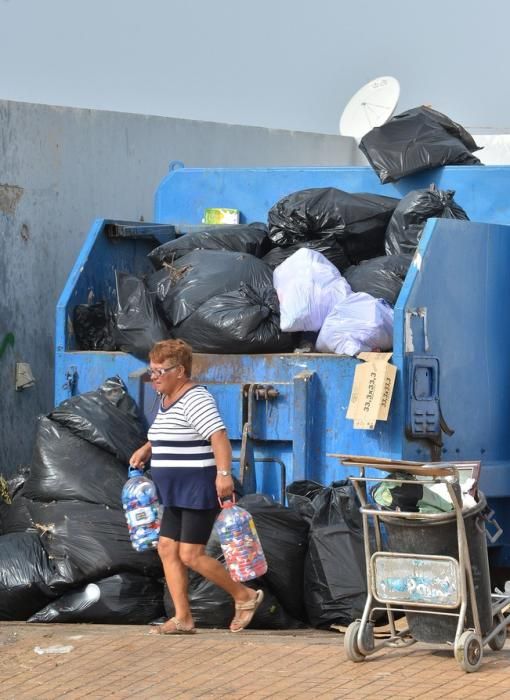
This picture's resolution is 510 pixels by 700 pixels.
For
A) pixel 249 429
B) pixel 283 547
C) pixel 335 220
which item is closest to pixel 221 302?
pixel 249 429

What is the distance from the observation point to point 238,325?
6.74 meters

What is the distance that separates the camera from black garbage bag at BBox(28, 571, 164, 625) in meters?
6.06

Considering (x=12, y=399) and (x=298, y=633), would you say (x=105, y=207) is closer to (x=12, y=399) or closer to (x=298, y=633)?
(x=12, y=399)

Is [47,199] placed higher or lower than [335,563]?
higher

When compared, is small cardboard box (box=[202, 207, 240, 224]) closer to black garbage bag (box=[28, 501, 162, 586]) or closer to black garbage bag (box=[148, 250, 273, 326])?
black garbage bag (box=[148, 250, 273, 326])

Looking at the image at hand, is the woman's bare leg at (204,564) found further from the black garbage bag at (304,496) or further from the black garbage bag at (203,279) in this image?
the black garbage bag at (203,279)

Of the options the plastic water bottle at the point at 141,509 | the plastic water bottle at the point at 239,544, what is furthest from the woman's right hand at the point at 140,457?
the plastic water bottle at the point at 239,544

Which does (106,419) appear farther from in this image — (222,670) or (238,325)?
(222,670)

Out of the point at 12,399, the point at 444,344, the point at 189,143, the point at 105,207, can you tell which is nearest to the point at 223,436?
the point at 444,344

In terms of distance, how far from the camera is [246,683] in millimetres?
4754

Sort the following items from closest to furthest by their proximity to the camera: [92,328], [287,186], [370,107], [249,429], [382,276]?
[249,429]
[382,276]
[92,328]
[287,186]
[370,107]

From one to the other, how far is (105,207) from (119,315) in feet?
7.48

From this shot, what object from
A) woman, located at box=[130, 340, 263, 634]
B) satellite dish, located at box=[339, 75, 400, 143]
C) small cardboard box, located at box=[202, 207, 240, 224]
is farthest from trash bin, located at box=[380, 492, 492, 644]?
satellite dish, located at box=[339, 75, 400, 143]

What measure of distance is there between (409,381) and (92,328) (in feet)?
6.16
